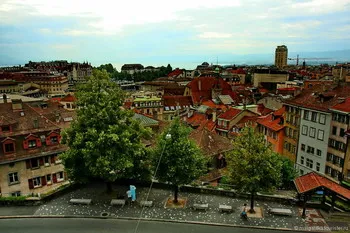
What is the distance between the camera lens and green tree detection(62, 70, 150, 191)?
28.2 m

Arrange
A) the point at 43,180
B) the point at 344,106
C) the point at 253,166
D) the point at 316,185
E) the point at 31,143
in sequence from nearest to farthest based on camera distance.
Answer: the point at 316,185 → the point at 253,166 → the point at 31,143 → the point at 43,180 → the point at 344,106

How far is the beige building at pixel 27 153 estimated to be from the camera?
35.7 metres

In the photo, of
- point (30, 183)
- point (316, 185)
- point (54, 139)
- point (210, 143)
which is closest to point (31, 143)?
point (54, 139)

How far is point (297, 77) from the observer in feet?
545

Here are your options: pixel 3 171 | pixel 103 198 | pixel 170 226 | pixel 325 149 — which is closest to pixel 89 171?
pixel 103 198

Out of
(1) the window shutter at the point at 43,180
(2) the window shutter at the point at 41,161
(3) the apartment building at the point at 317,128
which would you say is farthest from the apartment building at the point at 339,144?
(2) the window shutter at the point at 41,161

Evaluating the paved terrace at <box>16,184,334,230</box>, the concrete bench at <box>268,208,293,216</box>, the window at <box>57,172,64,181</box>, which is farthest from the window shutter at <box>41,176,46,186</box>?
the concrete bench at <box>268,208,293,216</box>

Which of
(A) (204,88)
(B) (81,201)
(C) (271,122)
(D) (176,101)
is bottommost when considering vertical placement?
(B) (81,201)

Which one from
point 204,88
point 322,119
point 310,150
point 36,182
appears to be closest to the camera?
point 36,182

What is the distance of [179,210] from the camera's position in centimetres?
2902

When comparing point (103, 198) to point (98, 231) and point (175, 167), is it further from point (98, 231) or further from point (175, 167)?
point (175, 167)

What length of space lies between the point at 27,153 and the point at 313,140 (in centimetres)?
4216

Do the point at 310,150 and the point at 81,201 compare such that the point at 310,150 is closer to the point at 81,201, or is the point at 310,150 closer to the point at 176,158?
the point at 176,158

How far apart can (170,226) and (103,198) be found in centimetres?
886
